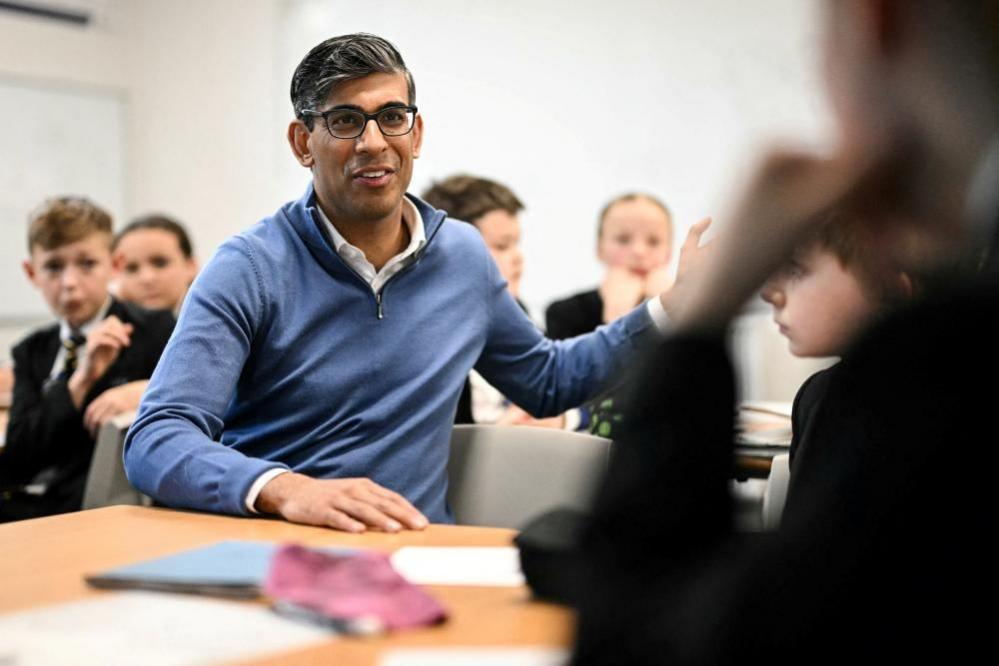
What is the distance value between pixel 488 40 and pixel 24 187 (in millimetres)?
2780

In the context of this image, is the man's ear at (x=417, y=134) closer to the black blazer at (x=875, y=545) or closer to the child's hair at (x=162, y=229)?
the black blazer at (x=875, y=545)

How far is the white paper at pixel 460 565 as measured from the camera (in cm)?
116

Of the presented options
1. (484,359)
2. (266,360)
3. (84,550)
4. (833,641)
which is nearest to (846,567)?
(833,641)

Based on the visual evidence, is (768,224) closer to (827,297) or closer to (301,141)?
(827,297)

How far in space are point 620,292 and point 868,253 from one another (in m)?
2.91

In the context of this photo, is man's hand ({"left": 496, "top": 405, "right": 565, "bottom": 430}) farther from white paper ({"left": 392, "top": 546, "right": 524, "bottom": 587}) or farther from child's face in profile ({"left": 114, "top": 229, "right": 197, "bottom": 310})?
white paper ({"left": 392, "top": 546, "right": 524, "bottom": 587})

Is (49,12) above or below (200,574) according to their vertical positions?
above

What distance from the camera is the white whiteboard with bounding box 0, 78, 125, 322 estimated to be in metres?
6.02

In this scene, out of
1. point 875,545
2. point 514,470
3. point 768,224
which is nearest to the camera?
point 875,545

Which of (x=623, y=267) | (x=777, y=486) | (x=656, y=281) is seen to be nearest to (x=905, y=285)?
(x=777, y=486)

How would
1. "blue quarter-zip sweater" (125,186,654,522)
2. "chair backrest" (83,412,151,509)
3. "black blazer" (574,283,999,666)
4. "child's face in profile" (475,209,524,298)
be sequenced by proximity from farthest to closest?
1. "child's face in profile" (475,209,524,298)
2. "chair backrest" (83,412,151,509)
3. "blue quarter-zip sweater" (125,186,654,522)
4. "black blazer" (574,283,999,666)

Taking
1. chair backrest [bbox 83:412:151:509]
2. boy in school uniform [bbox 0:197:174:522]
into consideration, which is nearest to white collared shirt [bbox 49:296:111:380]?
boy in school uniform [bbox 0:197:174:522]

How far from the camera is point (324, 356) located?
6.11 ft

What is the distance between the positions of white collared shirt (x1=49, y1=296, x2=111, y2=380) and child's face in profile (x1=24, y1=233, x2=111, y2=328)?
0.04 feet
